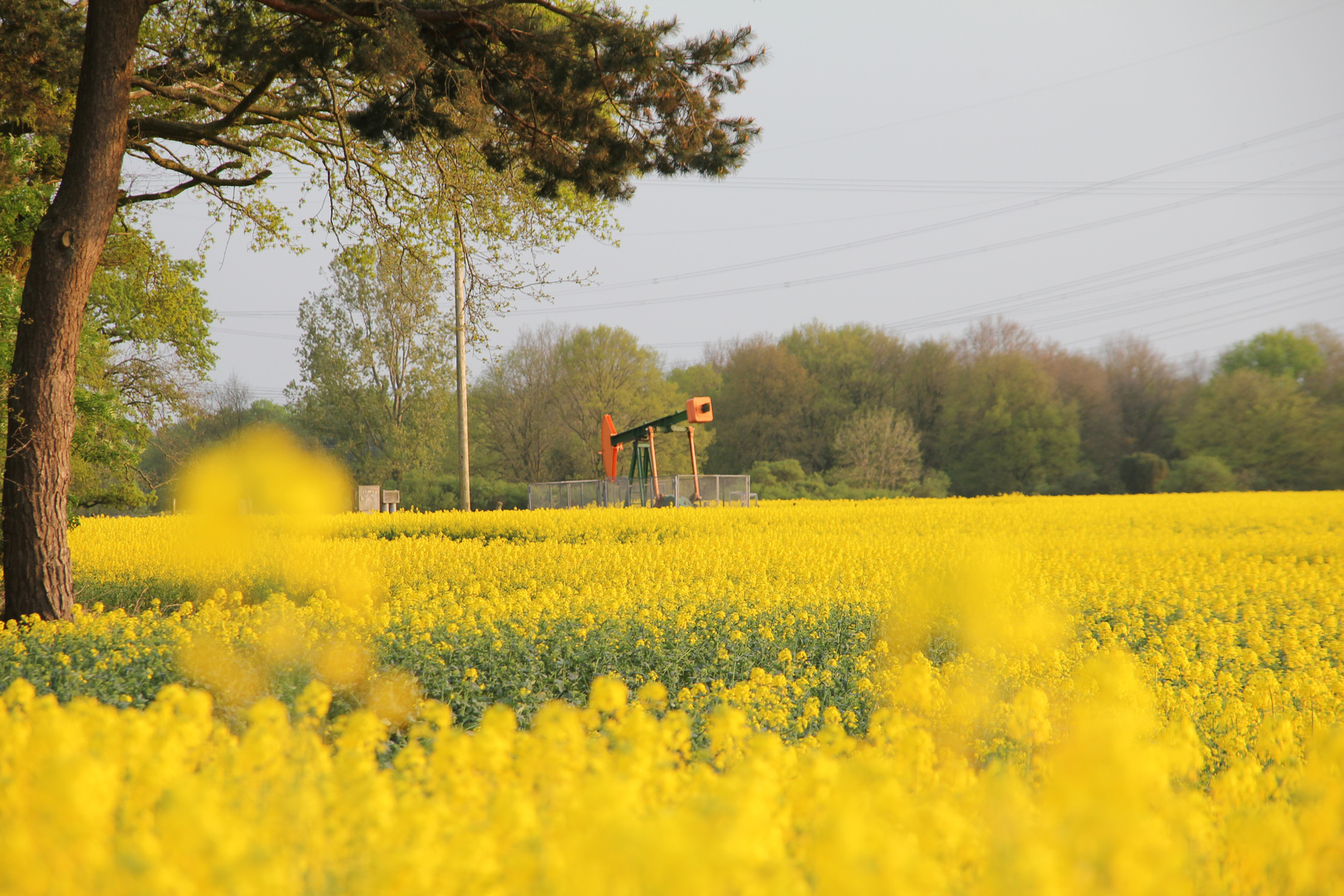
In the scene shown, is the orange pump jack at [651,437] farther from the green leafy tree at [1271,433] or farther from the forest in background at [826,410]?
the green leafy tree at [1271,433]

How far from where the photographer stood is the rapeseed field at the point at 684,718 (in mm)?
1565

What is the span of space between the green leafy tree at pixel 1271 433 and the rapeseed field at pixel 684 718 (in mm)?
29287

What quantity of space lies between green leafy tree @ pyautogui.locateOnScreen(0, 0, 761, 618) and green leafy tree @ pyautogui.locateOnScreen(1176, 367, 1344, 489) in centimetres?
3842

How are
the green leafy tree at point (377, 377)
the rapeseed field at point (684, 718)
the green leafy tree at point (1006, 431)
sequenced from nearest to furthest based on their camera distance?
the rapeseed field at point (684, 718)
the green leafy tree at point (377, 377)
the green leafy tree at point (1006, 431)

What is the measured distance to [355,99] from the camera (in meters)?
9.07

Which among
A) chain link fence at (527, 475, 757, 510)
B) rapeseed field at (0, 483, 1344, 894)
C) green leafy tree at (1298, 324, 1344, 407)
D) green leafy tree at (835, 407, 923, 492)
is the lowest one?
rapeseed field at (0, 483, 1344, 894)

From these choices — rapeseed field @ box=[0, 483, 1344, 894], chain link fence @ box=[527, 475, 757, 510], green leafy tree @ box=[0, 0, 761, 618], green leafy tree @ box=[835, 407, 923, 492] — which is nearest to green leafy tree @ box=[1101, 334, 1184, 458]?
green leafy tree @ box=[835, 407, 923, 492]

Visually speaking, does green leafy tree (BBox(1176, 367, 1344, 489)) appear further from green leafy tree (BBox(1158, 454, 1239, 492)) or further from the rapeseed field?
the rapeseed field

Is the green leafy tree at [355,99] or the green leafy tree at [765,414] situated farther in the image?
the green leafy tree at [765,414]

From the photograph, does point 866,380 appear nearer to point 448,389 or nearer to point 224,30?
point 448,389

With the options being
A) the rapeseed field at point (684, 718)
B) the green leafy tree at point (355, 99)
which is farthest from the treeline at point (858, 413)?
the green leafy tree at point (355, 99)

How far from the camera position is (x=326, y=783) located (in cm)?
213

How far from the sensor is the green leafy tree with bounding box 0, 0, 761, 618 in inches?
273

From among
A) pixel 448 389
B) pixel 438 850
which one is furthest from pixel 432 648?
pixel 448 389
